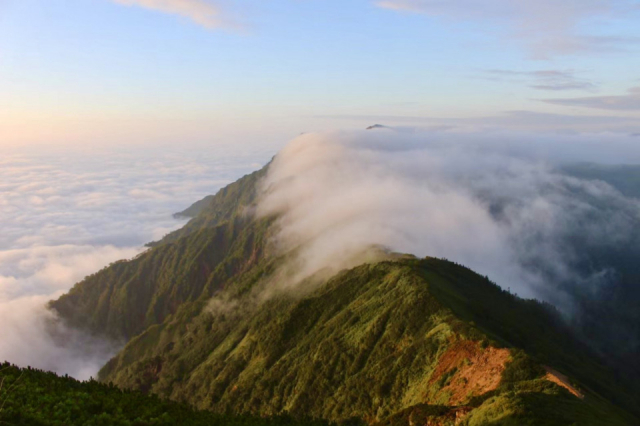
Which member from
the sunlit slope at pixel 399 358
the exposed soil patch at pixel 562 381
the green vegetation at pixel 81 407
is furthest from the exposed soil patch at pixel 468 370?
the green vegetation at pixel 81 407

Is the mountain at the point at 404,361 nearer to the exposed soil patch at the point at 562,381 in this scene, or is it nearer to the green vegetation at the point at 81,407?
the exposed soil patch at the point at 562,381

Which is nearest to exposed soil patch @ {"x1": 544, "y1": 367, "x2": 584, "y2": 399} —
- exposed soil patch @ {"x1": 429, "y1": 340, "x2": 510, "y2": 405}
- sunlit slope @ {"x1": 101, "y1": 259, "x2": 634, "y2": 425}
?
sunlit slope @ {"x1": 101, "y1": 259, "x2": 634, "y2": 425}

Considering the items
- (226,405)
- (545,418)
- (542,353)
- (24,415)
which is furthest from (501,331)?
(24,415)

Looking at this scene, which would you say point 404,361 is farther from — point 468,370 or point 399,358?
point 468,370

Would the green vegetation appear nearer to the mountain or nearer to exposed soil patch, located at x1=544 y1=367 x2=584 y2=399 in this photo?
the mountain

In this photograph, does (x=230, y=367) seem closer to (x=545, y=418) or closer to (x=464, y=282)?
(x=464, y=282)

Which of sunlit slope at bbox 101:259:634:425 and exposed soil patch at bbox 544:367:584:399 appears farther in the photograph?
sunlit slope at bbox 101:259:634:425

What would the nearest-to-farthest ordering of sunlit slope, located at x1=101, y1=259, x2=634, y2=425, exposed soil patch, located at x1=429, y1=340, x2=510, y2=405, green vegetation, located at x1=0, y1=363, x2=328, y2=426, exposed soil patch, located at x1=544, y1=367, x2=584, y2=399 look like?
green vegetation, located at x1=0, y1=363, x2=328, y2=426
exposed soil patch, located at x1=544, y1=367, x2=584, y2=399
sunlit slope, located at x1=101, y1=259, x2=634, y2=425
exposed soil patch, located at x1=429, y1=340, x2=510, y2=405

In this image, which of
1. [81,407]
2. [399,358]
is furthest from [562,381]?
[81,407]
